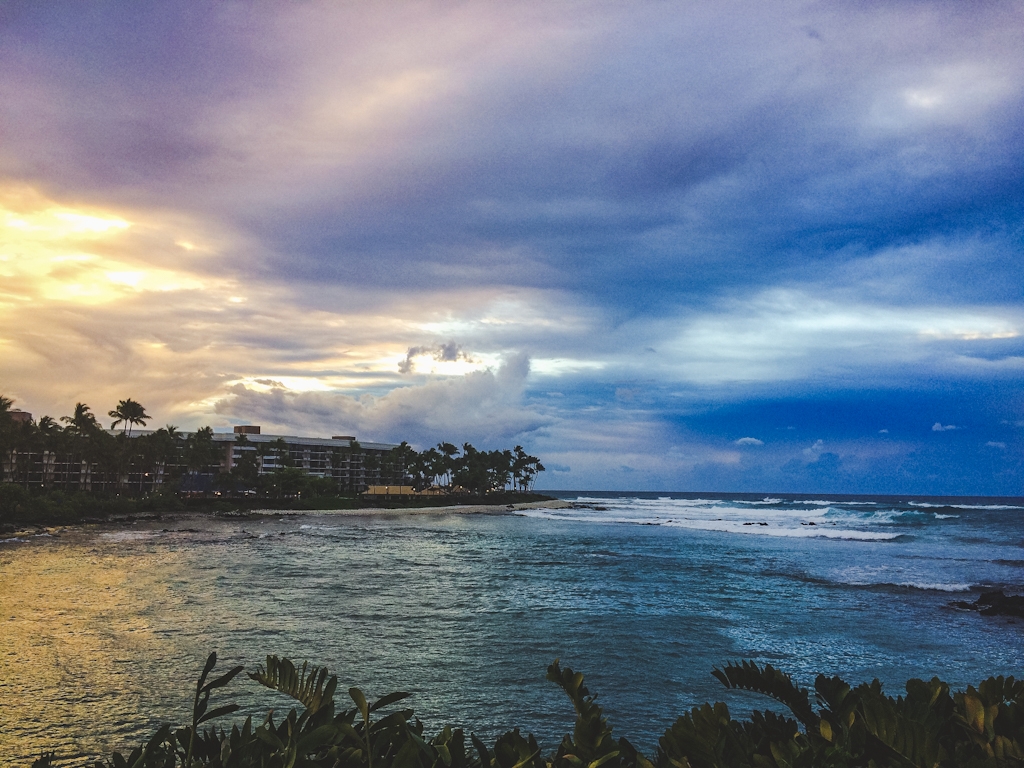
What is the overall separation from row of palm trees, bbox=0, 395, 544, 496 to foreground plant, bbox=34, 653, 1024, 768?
7425cm

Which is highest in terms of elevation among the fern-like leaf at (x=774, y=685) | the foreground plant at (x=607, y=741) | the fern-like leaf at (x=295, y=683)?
the fern-like leaf at (x=295, y=683)

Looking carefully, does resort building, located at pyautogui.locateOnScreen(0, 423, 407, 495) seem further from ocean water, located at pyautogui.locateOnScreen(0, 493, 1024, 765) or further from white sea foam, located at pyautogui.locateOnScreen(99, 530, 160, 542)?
ocean water, located at pyautogui.locateOnScreen(0, 493, 1024, 765)

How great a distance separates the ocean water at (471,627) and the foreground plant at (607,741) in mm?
6527

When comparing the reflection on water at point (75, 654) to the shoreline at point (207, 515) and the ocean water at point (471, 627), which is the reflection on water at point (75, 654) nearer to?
the ocean water at point (471, 627)

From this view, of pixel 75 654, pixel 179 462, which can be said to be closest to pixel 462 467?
pixel 179 462

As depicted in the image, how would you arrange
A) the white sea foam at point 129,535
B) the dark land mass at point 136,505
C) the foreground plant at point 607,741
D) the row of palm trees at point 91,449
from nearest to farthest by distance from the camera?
the foreground plant at point 607,741 → the white sea foam at point 129,535 → the dark land mass at point 136,505 → the row of palm trees at point 91,449

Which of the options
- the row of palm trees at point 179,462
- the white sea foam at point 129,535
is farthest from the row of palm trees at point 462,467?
the white sea foam at point 129,535

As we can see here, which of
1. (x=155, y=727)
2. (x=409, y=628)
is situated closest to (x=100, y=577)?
(x=409, y=628)

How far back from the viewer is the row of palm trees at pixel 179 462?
78.7 meters

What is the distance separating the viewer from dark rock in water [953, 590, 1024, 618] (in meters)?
19.0

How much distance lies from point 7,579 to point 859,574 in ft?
106

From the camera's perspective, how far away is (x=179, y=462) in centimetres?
10144

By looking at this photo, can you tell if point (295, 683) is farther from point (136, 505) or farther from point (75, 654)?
point (136, 505)

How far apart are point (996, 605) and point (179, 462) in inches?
4100
